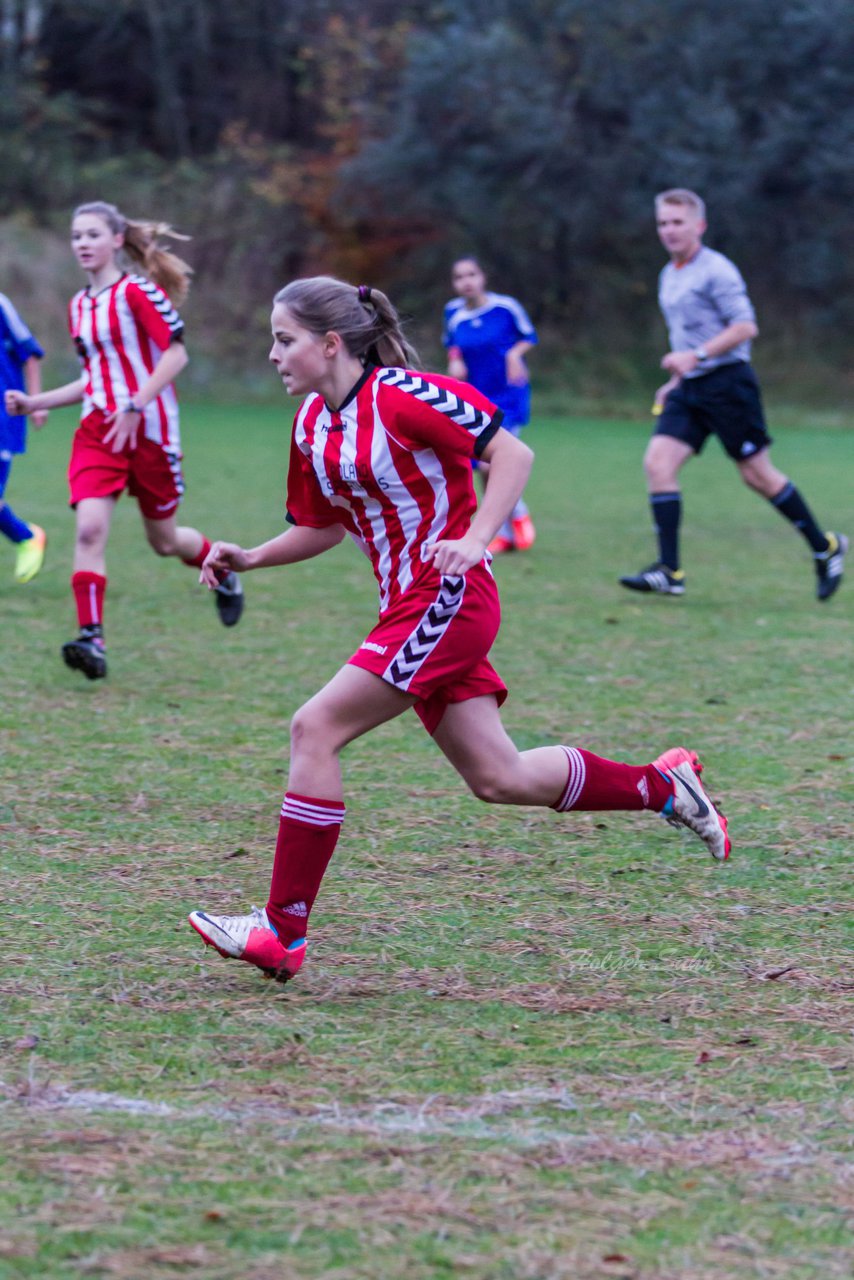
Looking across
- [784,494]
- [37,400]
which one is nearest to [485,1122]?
[37,400]

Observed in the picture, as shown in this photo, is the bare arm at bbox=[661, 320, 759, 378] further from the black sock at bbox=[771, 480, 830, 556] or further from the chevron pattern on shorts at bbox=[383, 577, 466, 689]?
the chevron pattern on shorts at bbox=[383, 577, 466, 689]

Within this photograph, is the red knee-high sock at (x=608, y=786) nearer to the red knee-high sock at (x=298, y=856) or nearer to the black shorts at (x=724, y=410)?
the red knee-high sock at (x=298, y=856)

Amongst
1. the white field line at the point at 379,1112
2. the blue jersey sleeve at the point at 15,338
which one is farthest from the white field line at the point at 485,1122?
the blue jersey sleeve at the point at 15,338

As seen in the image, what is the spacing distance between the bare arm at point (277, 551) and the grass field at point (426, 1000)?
832 millimetres

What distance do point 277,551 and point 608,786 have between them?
38.1 inches

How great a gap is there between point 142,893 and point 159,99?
36.8 m

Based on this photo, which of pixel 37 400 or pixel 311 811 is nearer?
pixel 311 811

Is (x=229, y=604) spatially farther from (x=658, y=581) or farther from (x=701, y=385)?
(x=701, y=385)

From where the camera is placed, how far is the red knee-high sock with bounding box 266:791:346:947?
356 centimetres

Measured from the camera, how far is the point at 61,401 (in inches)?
273

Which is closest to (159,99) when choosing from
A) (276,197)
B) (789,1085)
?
(276,197)

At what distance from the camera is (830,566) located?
9250 millimetres

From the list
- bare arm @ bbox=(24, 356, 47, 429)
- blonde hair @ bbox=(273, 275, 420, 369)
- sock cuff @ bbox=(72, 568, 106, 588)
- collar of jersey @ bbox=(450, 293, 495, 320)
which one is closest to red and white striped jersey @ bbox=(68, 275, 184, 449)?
sock cuff @ bbox=(72, 568, 106, 588)

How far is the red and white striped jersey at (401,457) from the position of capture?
3.64 metres
